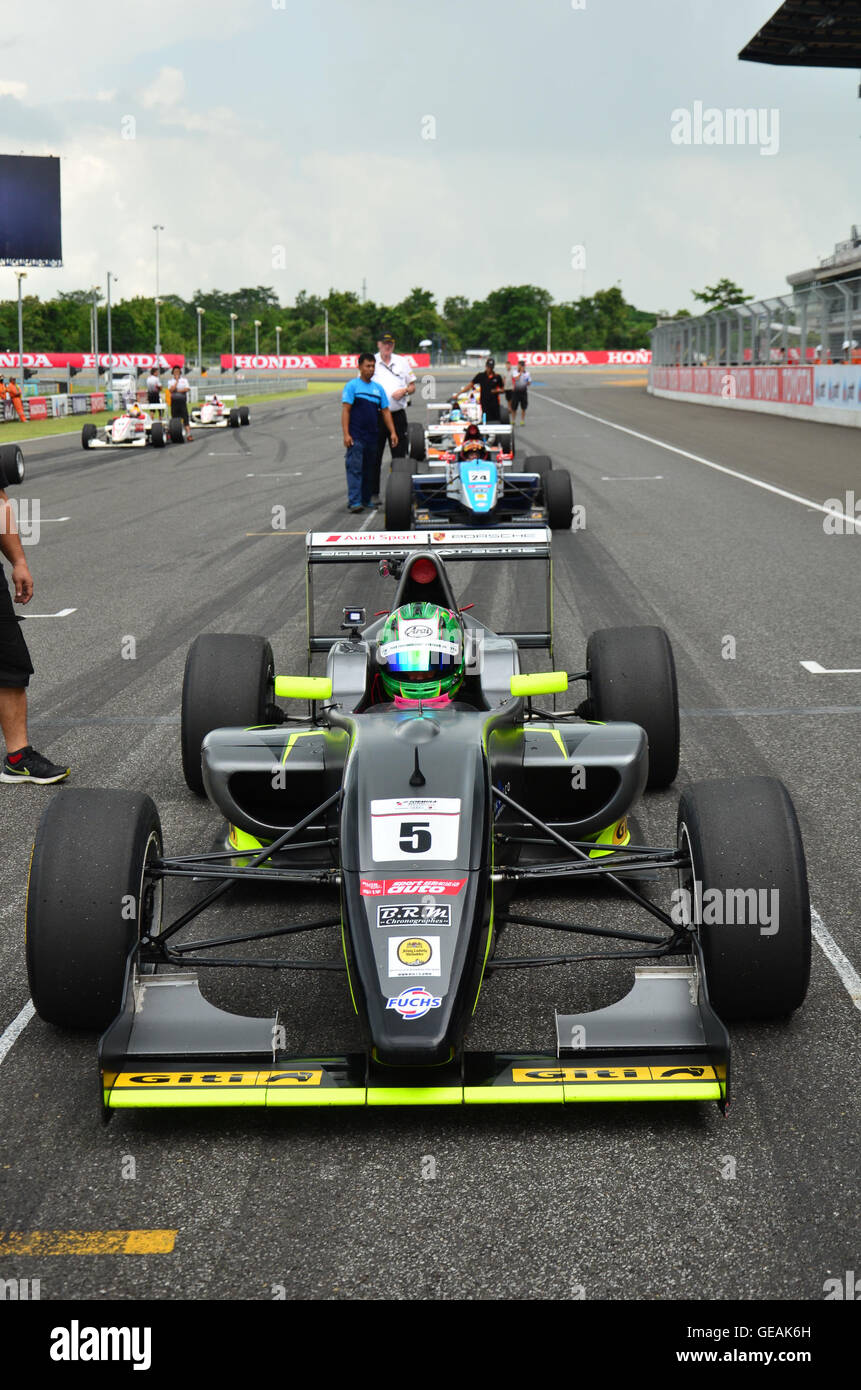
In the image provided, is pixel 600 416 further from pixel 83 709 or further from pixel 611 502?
pixel 83 709

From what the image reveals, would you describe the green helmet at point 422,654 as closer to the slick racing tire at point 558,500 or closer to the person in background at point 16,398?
the slick racing tire at point 558,500

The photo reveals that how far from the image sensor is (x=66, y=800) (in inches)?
162

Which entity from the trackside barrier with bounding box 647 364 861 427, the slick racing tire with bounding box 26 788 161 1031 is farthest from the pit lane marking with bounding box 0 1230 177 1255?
the trackside barrier with bounding box 647 364 861 427

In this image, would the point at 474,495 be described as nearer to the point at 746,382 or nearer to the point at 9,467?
the point at 9,467

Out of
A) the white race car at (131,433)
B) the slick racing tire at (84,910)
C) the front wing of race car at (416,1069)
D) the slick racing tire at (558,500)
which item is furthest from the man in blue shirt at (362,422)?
the white race car at (131,433)

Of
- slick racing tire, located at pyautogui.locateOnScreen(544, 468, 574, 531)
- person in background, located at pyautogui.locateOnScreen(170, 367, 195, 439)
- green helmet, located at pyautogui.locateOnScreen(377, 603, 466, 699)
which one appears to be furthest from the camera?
person in background, located at pyautogui.locateOnScreen(170, 367, 195, 439)

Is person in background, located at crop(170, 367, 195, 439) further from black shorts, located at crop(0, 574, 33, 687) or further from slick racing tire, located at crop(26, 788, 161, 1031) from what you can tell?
slick racing tire, located at crop(26, 788, 161, 1031)

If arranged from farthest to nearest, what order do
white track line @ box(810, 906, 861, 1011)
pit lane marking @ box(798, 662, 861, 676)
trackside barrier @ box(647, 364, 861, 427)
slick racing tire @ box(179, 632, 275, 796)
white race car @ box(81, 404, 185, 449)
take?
trackside barrier @ box(647, 364, 861, 427)
white race car @ box(81, 404, 185, 449)
pit lane marking @ box(798, 662, 861, 676)
slick racing tire @ box(179, 632, 275, 796)
white track line @ box(810, 906, 861, 1011)

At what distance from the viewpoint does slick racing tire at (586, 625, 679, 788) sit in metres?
5.86

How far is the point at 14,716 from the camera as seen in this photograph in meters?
6.62

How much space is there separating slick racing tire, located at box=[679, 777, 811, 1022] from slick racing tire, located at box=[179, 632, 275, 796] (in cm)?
237

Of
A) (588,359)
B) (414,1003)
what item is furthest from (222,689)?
(588,359)

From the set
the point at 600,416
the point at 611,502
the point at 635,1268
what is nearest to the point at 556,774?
the point at 635,1268
